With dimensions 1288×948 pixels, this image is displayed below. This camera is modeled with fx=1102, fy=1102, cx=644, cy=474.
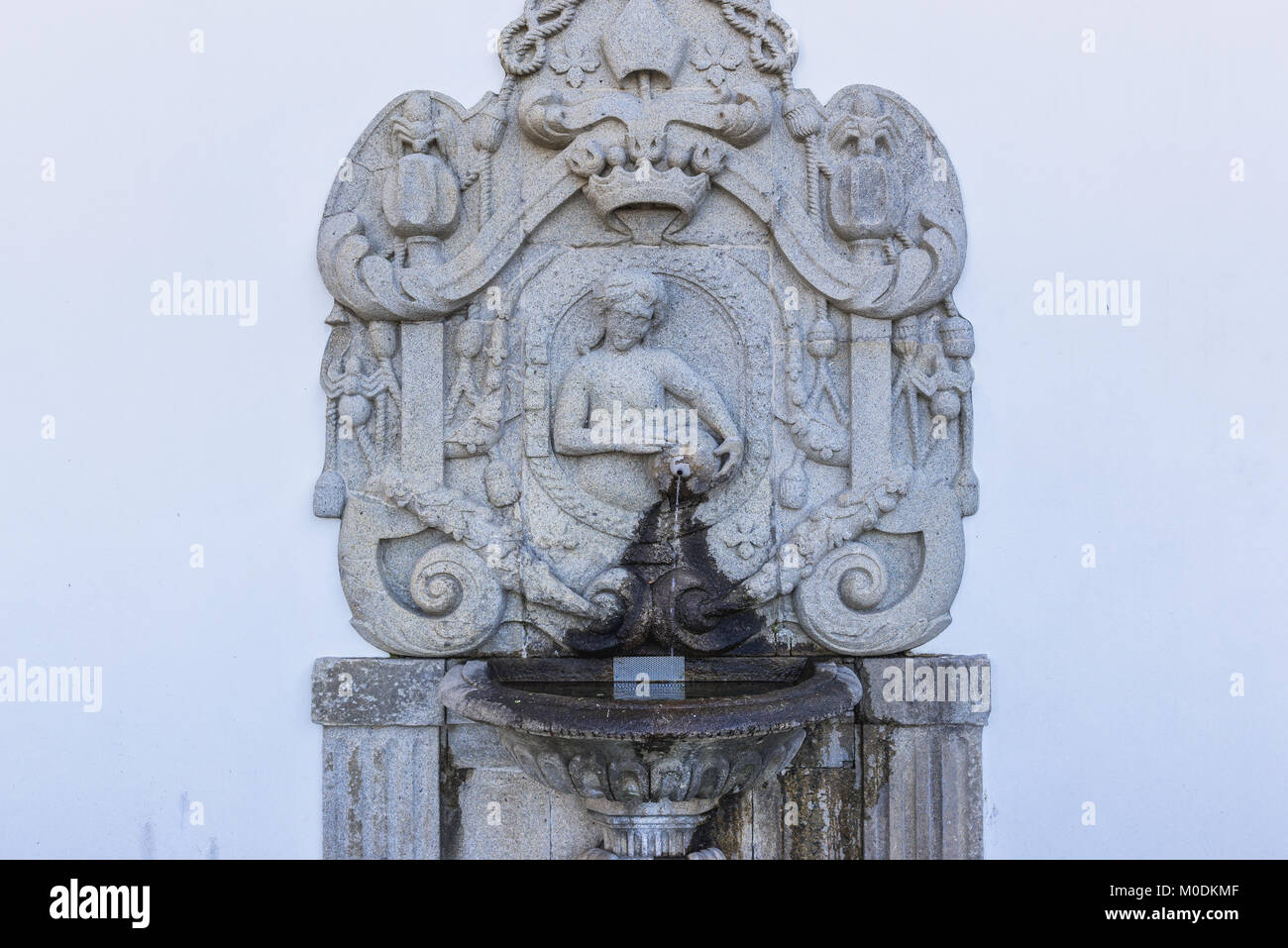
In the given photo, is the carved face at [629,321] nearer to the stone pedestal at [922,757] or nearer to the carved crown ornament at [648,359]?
the carved crown ornament at [648,359]

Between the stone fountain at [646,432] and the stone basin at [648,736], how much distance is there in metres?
0.08

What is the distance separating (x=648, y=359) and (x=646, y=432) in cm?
23

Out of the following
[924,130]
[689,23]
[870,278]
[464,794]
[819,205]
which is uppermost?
[689,23]

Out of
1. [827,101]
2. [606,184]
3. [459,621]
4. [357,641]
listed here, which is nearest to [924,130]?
[827,101]

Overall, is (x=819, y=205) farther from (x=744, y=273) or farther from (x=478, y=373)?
(x=478, y=373)

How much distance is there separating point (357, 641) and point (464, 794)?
591mm

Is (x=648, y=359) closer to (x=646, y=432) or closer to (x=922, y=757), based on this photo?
(x=646, y=432)

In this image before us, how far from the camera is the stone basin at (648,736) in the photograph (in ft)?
9.43

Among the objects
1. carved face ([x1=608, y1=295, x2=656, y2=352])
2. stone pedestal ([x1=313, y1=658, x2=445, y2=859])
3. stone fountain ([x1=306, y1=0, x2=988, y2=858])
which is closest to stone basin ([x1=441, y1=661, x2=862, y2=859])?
stone fountain ([x1=306, y1=0, x2=988, y2=858])

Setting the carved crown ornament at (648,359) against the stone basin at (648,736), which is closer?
the stone basin at (648,736)

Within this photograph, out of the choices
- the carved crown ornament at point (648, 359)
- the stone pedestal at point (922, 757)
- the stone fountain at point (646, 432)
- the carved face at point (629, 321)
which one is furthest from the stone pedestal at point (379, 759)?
the stone pedestal at point (922, 757)

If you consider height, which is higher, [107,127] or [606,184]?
[107,127]

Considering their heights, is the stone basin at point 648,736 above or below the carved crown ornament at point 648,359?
below

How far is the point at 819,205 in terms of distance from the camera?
3512 millimetres
